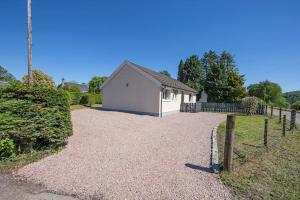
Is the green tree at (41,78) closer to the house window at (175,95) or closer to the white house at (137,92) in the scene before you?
the white house at (137,92)

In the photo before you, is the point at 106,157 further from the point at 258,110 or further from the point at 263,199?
the point at 258,110

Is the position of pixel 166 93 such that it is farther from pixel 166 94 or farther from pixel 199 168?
pixel 199 168

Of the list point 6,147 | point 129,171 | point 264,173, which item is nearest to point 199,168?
point 264,173

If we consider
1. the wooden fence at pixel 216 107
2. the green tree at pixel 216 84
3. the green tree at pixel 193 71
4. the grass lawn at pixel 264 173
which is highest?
the green tree at pixel 193 71

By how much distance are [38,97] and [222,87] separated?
3300cm

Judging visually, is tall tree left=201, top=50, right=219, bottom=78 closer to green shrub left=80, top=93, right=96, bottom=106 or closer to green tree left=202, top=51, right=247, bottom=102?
green tree left=202, top=51, right=247, bottom=102

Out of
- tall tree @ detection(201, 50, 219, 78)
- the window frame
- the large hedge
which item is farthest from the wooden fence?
tall tree @ detection(201, 50, 219, 78)

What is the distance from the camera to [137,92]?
52.6 ft

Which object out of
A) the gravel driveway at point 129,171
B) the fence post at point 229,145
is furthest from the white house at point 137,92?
the fence post at point 229,145

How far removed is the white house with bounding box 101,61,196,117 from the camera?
49.2 ft

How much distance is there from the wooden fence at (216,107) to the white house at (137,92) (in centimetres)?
291

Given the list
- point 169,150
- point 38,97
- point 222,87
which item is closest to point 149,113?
point 169,150

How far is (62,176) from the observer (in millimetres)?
3848

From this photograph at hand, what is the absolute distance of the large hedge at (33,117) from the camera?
4492 mm
